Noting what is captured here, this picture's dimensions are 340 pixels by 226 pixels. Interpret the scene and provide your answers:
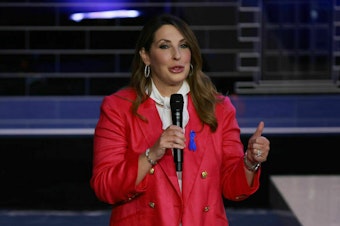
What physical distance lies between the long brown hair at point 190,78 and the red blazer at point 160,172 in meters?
0.02

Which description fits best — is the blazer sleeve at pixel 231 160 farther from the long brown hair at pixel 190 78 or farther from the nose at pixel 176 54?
the nose at pixel 176 54

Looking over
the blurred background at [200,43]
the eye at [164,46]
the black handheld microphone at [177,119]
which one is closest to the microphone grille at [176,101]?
the black handheld microphone at [177,119]

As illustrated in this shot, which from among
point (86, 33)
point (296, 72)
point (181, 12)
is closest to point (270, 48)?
point (296, 72)

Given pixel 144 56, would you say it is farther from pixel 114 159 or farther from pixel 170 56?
pixel 114 159

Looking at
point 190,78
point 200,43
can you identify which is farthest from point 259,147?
point 200,43

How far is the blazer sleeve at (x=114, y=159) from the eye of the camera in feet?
5.44

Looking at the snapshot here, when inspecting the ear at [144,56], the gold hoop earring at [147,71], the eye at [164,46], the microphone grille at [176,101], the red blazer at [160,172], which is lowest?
the red blazer at [160,172]

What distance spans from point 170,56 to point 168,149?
0.21m

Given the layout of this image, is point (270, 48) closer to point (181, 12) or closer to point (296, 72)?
point (296, 72)

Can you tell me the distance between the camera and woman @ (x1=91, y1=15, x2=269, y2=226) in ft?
5.52

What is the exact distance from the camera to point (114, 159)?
66.5 inches

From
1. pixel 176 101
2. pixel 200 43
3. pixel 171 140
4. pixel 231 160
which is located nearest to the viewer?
pixel 171 140

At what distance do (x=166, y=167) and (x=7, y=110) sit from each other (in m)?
7.00

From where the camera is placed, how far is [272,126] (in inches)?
269
